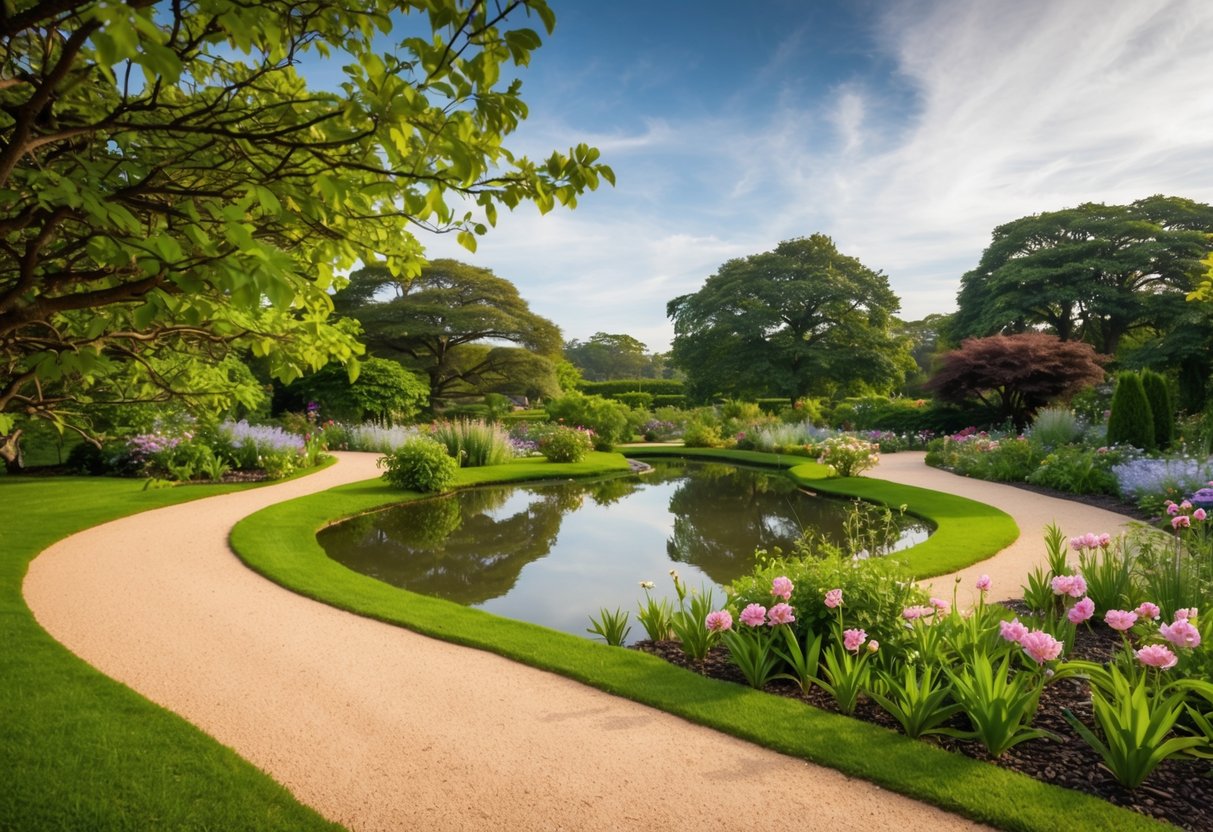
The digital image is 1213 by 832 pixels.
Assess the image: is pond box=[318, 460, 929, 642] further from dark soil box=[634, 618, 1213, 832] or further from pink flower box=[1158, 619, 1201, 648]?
pink flower box=[1158, 619, 1201, 648]

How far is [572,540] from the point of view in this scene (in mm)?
8109

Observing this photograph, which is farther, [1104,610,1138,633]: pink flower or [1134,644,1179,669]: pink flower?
[1104,610,1138,633]: pink flower

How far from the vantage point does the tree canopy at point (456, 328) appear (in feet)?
83.8

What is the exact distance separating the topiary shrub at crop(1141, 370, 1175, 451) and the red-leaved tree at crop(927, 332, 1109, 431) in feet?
13.3

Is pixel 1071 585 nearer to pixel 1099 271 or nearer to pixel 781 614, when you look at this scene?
pixel 781 614

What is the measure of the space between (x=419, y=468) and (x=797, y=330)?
21949 millimetres

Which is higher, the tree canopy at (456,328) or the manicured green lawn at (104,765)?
the tree canopy at (456,328)

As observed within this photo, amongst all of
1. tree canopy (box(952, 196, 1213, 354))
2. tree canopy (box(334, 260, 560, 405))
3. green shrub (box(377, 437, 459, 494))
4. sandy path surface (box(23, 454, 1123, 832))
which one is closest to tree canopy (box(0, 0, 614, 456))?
sandy path surface (box(23, 454, 1123, 832))

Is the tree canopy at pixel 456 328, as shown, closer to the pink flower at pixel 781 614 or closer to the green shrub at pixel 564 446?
the green shrub at pixel 564 446

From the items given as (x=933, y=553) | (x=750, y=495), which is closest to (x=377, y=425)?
(x=750, y=495)

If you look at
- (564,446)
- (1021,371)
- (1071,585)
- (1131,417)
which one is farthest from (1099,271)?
(1071,585)

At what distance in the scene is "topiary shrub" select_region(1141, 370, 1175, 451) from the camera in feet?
40.3

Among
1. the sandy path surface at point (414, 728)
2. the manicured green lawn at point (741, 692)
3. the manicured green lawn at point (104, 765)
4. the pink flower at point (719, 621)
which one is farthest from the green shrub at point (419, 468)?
the pink flower at point (719, 621)

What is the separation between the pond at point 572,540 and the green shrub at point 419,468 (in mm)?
374
